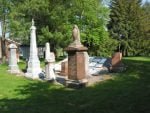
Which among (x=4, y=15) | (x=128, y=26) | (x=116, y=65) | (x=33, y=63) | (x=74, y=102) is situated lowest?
(x=74, y=102)

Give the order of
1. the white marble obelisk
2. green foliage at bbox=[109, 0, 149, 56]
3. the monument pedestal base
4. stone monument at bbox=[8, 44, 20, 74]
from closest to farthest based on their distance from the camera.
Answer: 1. the monument pedestal base
2. the white marble obelisk
3. stone monument at bbox=[8, 44, 20, 74]
4. green foliage at bbox=[109, 0, 149, 56]

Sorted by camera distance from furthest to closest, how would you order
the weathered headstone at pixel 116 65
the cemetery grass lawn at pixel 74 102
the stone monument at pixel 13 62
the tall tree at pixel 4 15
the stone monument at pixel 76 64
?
the tall tree at pixel 4 15, the weathered headstone at pixel 116 65, the stone monument at pixel 13 62, the stone monument at pixel 76 64, the cemetery grass lawn at pixel 74 102

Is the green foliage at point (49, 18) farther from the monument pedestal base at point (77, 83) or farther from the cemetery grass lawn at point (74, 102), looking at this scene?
the cemetery grass lawn at point (74, 102)

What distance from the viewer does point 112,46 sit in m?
54.5

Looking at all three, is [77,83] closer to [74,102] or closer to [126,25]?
[74,102]

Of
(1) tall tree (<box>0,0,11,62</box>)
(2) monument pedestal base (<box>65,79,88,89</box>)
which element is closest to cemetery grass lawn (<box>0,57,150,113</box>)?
(2) monument pedestal base (<box>65,79,88,89</box>)

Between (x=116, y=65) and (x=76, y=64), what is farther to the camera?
(x=116, y=65)

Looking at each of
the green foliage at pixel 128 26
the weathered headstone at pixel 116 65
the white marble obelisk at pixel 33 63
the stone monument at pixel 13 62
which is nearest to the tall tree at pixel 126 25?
the green foliage at pixel 128 26

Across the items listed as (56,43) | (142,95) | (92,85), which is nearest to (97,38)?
(56,43)

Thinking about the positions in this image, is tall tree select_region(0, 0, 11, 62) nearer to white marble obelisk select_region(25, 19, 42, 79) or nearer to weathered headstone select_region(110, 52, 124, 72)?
white marble obelisk select_region(25, 19, 42, 79)

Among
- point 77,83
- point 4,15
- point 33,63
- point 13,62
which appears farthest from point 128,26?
point 77,83

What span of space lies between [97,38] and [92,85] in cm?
3318

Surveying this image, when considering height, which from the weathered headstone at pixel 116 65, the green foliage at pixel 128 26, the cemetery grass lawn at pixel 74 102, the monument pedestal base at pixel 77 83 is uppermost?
the green foliage at pixel 128 26

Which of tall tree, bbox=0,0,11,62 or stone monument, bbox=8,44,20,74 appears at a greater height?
A: tall tree, bbox=0,0,11,62
